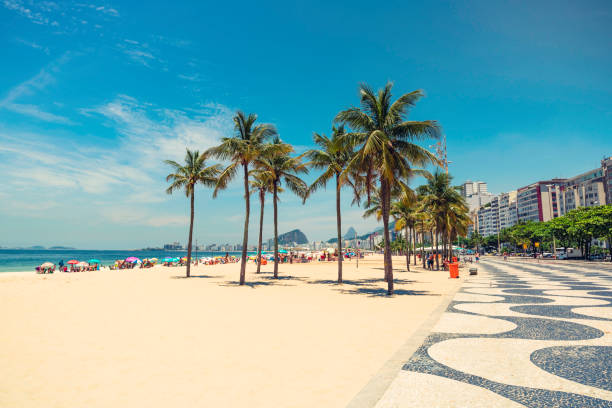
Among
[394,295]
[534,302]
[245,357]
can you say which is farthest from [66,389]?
[534,302]

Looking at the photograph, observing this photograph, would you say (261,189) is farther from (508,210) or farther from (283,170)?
(508,210)

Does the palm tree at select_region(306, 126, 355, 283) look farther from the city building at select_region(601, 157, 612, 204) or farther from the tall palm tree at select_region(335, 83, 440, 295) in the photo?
the city building at select_region(601, 157, 612, 204)

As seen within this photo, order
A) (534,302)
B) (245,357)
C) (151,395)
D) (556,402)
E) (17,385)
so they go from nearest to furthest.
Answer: (556,402) < (151,395) < (17,385) < (245,357) < (534,302)

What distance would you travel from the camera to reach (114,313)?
10844 millimetres

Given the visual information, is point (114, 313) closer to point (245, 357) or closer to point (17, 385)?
point (17, 385)

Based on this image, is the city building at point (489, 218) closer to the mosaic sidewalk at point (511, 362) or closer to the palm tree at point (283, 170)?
the palm tree at point (283, 170)

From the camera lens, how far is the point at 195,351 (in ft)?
21.8

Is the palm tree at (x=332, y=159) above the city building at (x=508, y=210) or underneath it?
underneath

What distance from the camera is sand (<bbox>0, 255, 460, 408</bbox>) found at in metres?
4.63

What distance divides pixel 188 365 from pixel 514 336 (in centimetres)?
717

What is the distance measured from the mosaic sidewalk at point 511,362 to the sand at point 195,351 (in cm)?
78

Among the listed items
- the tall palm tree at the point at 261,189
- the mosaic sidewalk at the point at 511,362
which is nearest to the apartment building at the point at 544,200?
the tall palm tree at the point at 261,189

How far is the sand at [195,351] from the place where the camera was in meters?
4.63

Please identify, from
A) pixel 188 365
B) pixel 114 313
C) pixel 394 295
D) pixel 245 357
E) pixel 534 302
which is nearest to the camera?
pixel 188 365
